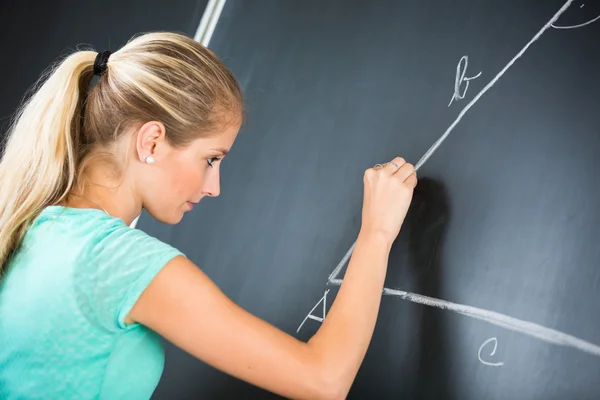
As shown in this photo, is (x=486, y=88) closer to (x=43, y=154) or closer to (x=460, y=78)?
(x=460, y=78)

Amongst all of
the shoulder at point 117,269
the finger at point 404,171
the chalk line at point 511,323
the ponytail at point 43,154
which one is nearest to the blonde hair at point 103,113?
the ponytail at point 43,154

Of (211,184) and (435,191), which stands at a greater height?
(435,191)

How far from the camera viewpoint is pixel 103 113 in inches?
40.1

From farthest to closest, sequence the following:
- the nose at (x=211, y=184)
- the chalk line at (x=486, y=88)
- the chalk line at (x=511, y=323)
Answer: the nose at (x=211, y=184) → the chalk line at (x=486, y=88) → the chalk line at (x=511, y=323)

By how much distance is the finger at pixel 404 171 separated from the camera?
1.04 meters

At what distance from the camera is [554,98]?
36.4 inches

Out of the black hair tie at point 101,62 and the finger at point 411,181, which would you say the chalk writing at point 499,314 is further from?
the black hair tie at point 101,62

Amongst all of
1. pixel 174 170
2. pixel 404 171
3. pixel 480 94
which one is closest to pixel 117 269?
pixel 174 170

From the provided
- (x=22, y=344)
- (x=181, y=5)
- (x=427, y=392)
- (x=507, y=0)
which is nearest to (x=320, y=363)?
(x=427, y=392)

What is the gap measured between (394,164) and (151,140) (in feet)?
1.20

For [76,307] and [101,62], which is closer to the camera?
[76,307]

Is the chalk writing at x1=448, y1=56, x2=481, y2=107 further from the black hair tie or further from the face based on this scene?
the black hair tie

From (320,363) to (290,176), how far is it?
48 cm

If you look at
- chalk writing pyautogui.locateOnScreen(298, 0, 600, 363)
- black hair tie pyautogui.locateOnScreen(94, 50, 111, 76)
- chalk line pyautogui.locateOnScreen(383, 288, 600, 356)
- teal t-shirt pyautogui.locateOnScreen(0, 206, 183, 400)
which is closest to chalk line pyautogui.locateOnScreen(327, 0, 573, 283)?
chalk writing pyautogui.locateOnScreen(298, 0, 600, 363)
